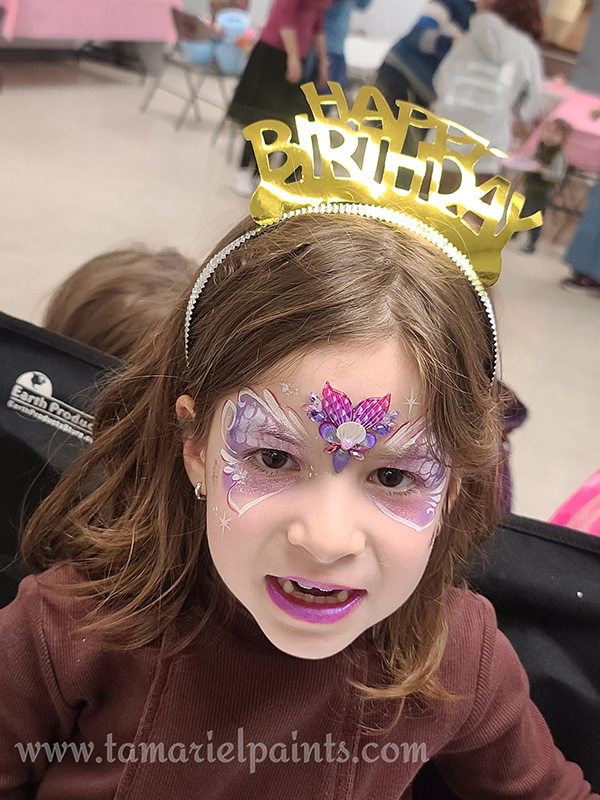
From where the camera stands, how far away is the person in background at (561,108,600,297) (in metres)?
2.46

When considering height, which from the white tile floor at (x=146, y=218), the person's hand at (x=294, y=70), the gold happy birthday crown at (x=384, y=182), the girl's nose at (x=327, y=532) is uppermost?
the gold happy birthday crown at (x=384, y=182)

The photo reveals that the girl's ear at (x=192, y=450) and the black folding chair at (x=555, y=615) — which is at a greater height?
the girl's ear at (x=192, y=450)

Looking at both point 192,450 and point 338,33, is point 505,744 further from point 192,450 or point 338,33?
point 338,33

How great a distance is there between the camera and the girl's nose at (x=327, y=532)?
1.95 ft

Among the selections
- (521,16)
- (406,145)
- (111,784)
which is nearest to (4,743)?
(111,784)

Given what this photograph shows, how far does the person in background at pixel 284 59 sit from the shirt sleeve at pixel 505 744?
143cm

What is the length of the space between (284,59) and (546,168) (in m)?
0.83

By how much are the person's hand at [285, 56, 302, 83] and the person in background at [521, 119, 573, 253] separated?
0.70 meters

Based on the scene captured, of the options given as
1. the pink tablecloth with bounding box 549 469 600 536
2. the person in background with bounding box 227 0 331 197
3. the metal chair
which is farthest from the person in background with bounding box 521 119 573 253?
the pink tablecloth with bounding box 549 469 600 536

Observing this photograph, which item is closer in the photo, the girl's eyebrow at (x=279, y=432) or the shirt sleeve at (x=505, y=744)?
the girl's eyebrow at (x=279, y=432)

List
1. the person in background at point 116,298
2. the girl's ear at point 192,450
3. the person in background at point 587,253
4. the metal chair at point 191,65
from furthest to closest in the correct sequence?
the metal chair at point 191,65
the person in background at point 587,253
the person in background at point 116,298
the girl's ear at point 192,450

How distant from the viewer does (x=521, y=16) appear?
6.46 feet

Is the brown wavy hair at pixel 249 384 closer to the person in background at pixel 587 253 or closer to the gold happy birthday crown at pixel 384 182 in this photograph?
the gold happy birthday crown at pixel 384 182

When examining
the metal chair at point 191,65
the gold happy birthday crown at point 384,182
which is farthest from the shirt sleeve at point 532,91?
the gold happy birthday crown at point 384,182
